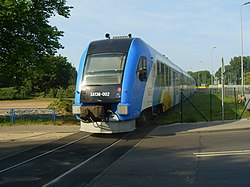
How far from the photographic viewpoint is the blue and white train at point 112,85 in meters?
12.0

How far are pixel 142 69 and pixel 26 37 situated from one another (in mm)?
8601

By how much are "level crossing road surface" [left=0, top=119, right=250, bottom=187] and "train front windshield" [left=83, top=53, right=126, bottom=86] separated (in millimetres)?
2163

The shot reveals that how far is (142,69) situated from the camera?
43.2ft

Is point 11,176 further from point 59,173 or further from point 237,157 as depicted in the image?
point 237,157

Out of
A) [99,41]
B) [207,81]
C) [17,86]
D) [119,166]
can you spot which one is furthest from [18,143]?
[207,81]

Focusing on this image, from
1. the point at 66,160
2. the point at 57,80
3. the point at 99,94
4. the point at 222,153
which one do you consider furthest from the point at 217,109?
the point at 57,80

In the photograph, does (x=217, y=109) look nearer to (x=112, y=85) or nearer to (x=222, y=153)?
(x=112, y=85)

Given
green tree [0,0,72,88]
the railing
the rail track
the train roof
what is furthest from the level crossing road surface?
green tree [0,0,72,88]

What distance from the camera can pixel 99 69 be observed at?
12672 millimetres

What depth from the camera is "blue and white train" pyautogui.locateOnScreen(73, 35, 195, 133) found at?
12.0 meters

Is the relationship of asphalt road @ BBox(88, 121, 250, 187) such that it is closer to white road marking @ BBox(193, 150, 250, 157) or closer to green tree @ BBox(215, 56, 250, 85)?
white road marking @ BBox(193, 150, 250, 157)

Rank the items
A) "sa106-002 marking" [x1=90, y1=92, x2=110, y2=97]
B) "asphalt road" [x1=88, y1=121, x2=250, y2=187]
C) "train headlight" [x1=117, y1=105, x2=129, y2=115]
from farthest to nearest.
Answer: "sa106-002 marking" [x1=90, y1=92, x2=110, y2=97]
"train headlight" [x1=117, y1=105, x2=129, y2=115]
"asphalt road" [x1=88, y1=121, x2=250, y2=187]

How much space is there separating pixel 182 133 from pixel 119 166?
6.22 meters

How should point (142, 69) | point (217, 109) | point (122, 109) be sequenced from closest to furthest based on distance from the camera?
point (122, 109)
point (142, 69)
point (217, 109)
